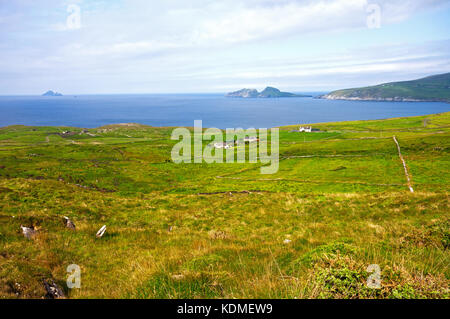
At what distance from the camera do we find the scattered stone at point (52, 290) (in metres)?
6.23

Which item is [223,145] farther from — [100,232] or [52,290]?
[52,290]

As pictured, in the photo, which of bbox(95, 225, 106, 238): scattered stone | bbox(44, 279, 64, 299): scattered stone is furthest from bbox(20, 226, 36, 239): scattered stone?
bbox(44, 279, 64, 299): scattered stone

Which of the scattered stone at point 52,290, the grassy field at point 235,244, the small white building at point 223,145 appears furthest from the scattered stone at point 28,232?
the small white building at point 223,145

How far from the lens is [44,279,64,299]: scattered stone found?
6.23m

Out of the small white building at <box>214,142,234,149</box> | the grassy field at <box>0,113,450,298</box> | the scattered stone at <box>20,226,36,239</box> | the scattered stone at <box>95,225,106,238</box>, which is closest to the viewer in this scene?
the grassy field at <box>0,113,450,298</box>

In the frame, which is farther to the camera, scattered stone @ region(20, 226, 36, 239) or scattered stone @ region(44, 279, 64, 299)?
scattered stone @ region(20, 226, 36, 239)

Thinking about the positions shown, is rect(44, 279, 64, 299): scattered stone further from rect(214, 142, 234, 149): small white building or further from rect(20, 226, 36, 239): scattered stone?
rect(214, 142, 234, 149): small white building

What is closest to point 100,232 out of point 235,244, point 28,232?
point 28,232

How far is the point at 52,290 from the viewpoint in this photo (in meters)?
6.36

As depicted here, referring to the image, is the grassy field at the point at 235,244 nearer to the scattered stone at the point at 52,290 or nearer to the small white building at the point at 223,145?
the scattered stone at the point at 52,290

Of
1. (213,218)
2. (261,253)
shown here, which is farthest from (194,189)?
(261,253)
